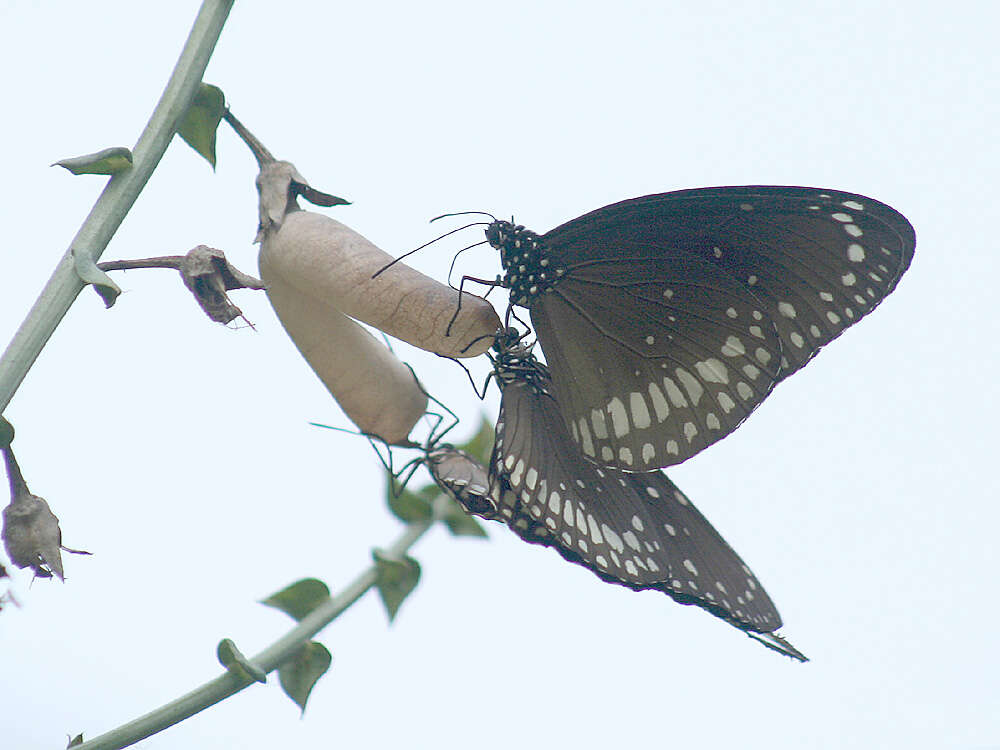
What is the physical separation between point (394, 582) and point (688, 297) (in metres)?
0.47

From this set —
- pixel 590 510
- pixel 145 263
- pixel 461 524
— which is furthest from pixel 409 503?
pixel 145 263

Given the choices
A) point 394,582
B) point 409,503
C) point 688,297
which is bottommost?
point 394,582

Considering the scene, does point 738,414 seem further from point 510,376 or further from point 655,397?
point 510,376

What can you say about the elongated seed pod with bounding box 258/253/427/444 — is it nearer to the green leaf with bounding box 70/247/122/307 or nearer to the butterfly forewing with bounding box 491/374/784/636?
the butterfly forewing with bounding box 491/374/784/636

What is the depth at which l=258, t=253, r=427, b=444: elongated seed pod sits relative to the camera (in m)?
0.99

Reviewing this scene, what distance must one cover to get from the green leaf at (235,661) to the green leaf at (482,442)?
530 millimetres

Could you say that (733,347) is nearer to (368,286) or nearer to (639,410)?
(639,410)

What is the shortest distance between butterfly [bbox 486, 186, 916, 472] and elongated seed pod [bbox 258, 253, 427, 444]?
0.55 feet

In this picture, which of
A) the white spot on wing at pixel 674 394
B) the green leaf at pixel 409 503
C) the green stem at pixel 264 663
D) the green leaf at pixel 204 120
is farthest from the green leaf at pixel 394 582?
the green leaf at pixel 204 120

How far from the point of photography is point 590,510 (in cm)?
115

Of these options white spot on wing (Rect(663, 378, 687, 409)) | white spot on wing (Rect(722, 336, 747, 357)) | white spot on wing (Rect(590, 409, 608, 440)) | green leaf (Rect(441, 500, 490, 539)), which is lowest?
green leaf (Rect(441, 500, 490, 539))

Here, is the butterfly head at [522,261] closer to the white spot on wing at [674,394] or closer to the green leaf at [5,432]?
the white spot on wing at [674,394]

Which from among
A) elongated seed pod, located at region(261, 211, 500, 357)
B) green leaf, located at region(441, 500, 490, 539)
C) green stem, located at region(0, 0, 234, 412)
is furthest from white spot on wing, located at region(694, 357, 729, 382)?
green stem, located at region(0, 0, 234, 412)

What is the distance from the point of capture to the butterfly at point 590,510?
41.7 inches
